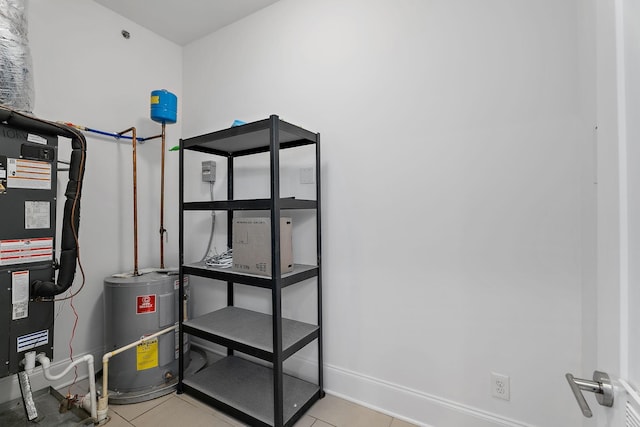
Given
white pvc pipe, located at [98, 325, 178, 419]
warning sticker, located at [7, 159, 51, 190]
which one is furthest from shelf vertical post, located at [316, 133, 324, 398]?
warning sticker, located at [7, 159, 51, 190]

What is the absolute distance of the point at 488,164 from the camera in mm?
1325

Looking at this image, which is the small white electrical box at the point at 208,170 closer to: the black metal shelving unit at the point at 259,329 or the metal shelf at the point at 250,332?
the black metal shelving unit at the point at 259,329

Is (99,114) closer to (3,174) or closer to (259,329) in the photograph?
(3,174)

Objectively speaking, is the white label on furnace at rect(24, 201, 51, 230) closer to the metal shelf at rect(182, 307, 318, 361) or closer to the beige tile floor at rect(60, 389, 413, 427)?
the metal shelf at rect(182, 307, 318, 361)

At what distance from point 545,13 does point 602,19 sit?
2.97ft

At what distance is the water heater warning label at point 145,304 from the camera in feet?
5.62

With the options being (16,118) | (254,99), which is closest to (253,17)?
(254,99)

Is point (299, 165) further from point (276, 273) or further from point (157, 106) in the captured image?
point (157, 106)

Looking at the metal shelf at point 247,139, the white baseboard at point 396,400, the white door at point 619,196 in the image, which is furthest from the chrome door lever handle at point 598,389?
the metal shelf at point 247,139

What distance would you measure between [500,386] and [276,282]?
115cm

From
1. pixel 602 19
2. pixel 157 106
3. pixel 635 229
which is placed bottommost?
pixel 635 229

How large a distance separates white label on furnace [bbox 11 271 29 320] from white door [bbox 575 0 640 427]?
6.58 ft

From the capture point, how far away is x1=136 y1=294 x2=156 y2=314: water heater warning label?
171 centimetres

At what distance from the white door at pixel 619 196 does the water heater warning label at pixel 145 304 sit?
2008 millimetres
